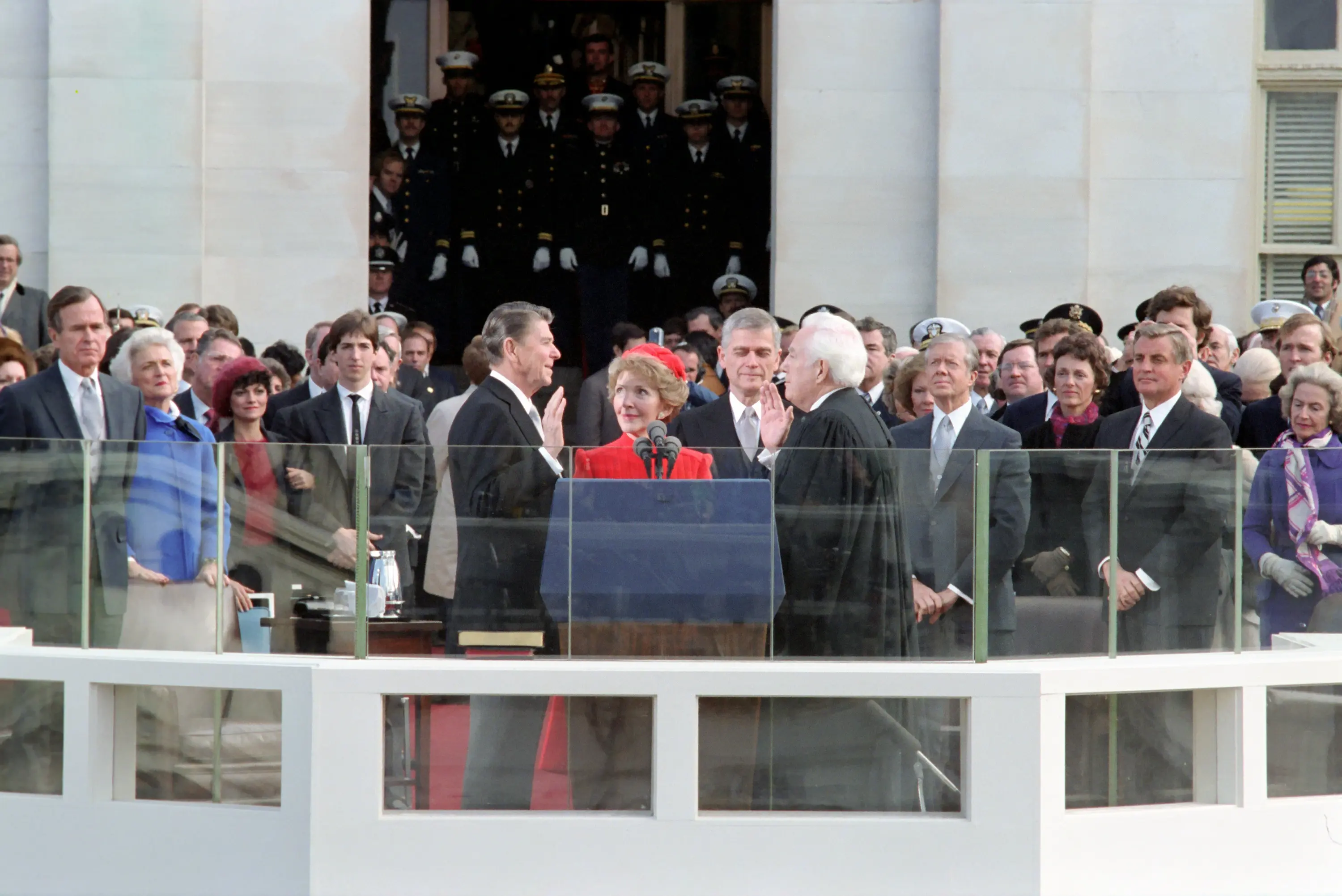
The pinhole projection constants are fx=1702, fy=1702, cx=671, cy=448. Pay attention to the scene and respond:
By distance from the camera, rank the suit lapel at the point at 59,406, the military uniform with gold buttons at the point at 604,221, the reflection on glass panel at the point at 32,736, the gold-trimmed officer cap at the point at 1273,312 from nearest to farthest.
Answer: the reflection on glass panel at the point at 32,736
the suit lapel at the point at 59,406
the gold-trimmed officer cap at the point at 1273,312
the military uniform with gold buttons at the point at 604,221

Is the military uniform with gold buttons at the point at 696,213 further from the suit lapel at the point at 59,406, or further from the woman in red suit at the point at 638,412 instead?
the woman in red suit at the point at 638,412

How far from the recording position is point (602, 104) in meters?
14.1

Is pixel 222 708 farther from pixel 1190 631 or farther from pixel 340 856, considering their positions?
pixel 1190 631

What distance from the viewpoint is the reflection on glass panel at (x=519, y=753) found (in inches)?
251

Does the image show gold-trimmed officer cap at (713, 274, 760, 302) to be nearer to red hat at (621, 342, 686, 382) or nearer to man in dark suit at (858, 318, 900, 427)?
man in dark suit at (858, 318, 900, 427)

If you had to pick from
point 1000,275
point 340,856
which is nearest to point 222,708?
point 340,856

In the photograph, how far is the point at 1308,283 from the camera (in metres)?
12.3

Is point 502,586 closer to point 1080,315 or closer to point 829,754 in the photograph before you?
point 829,754

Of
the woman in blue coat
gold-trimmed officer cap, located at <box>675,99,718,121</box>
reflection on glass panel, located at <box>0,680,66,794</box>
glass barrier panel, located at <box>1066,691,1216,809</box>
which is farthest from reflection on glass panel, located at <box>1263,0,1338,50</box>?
reflection on glass panel, located at <box>0,680,66,794</box>

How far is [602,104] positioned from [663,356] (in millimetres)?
7423

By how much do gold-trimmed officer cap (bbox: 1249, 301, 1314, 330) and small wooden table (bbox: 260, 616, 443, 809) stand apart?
23.6 feet

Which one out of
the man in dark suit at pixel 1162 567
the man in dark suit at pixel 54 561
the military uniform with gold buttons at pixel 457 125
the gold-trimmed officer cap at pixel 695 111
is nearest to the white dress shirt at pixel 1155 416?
the man in dark suit at pixel 1162 567

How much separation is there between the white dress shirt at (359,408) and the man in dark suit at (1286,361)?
4.51 metres

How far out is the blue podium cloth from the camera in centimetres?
653
